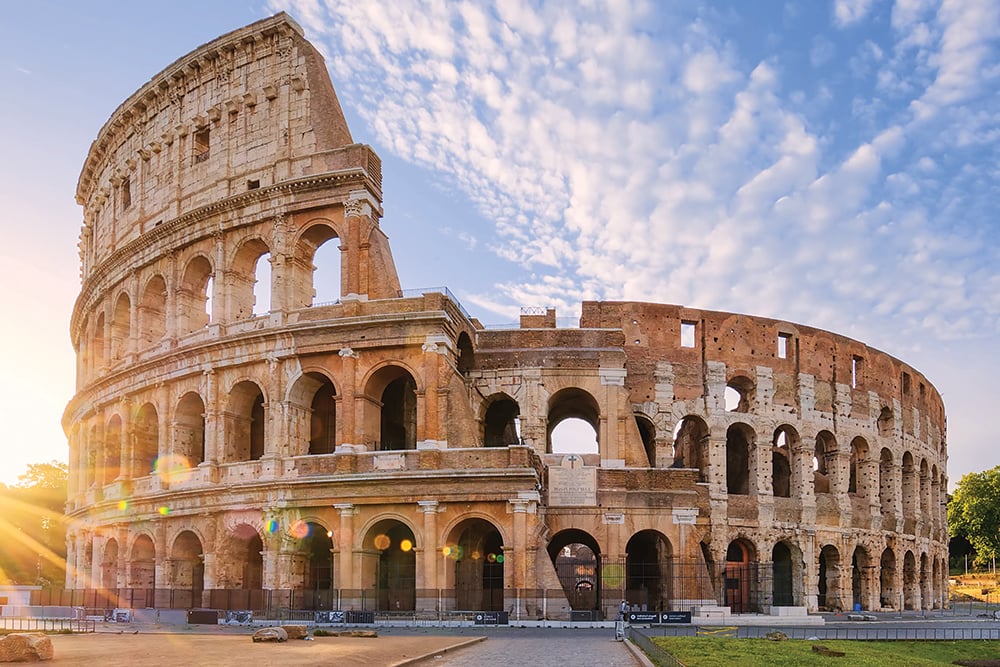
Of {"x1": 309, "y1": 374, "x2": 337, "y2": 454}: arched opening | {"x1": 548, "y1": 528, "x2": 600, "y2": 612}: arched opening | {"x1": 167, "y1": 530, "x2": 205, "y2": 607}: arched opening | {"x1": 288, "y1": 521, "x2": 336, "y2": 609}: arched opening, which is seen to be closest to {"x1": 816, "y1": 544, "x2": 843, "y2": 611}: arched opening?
{"x1": 548, "y1": 528, "x2": 600, "y2": 612}: arched opening

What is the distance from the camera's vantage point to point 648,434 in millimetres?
38969

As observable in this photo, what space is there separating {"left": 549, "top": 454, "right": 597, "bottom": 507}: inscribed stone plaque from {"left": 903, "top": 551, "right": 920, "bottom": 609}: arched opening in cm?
2011

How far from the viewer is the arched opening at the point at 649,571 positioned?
33.8 metres

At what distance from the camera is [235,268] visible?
114 feet

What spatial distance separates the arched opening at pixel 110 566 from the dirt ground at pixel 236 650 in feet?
48.1

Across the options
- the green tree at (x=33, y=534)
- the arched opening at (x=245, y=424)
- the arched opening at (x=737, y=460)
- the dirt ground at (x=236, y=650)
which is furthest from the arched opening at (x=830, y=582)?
the green tree at (x=33, y=534)

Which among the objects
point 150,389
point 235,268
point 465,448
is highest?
Answer: point 235,268

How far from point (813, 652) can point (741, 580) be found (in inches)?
758

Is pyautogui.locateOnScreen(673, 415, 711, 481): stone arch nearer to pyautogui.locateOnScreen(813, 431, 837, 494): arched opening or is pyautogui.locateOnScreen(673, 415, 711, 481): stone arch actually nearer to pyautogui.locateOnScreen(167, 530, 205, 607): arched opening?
pyautogui.locateOnScreen(813, 431, 837, 494): arched opening

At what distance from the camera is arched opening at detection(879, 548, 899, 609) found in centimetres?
4372

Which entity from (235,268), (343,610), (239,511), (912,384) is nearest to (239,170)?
(235,268)

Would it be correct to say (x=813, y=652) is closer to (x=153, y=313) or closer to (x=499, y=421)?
(x=499, y=421)

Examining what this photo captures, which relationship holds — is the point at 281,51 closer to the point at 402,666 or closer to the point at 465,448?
the point at 465,448

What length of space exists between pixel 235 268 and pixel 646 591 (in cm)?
1844
